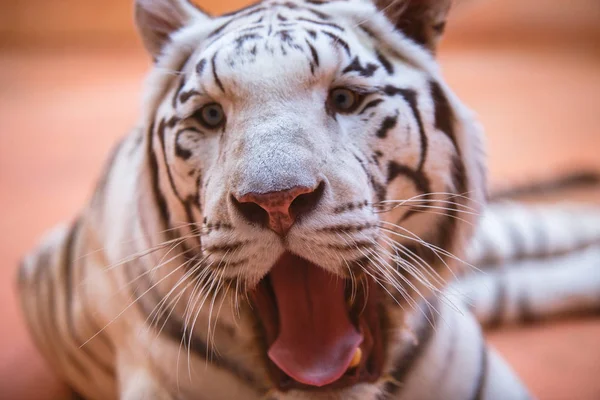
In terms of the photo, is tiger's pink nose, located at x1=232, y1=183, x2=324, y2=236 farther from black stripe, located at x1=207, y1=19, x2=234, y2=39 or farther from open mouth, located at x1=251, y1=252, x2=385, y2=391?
black stripe, located at x1=207, y1=19, x2=234, y2=39

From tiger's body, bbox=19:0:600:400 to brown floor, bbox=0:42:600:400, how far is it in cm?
62

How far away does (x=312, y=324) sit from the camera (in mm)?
1028

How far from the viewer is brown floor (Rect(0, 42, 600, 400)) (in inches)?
73.3

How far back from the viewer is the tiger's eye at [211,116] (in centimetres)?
101

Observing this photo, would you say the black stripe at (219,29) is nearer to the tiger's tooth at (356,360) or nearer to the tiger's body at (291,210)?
the tiger's body at (291,210)

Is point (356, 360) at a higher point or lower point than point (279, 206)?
lower

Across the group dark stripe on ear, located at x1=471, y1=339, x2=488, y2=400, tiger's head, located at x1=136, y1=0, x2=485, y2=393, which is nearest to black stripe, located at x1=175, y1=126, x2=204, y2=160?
tiger's head, located at x1=136, y1=0, x2=485, y2=393

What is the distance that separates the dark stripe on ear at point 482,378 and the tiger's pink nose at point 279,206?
0.58 metres

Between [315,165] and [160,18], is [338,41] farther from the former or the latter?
[160,18]

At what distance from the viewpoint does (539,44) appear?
499cm

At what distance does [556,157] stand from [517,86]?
4.15ft

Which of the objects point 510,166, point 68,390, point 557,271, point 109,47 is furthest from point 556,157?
point 109,47

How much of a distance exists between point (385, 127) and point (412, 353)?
43 cm

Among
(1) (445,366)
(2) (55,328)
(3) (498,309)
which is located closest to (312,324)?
(1) (445,366)
